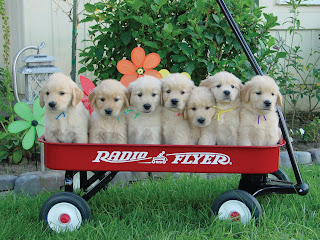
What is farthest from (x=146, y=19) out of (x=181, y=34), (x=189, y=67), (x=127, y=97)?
(x=127, y=97)

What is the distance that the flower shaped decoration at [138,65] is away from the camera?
3.00 metres

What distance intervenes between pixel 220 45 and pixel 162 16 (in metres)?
0.56

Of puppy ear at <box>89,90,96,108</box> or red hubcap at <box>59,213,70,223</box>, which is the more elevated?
puppy ear at <box>89,90,96,108</box>

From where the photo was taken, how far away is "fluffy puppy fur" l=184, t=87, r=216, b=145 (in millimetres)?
2504

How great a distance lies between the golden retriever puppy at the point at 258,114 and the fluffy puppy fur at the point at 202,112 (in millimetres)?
174

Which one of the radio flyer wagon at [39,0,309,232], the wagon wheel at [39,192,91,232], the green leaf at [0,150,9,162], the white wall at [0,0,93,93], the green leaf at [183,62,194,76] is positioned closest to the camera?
the radio flyer wagon at [39,0,309,232]

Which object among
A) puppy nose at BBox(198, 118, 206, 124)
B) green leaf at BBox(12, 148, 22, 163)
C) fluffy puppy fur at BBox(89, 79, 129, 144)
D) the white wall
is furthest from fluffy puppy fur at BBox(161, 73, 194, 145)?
the white wall

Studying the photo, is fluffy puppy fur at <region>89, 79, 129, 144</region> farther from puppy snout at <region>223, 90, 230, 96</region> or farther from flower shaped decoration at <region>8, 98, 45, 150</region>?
flower shaped decoration at <region>8, 98, 45, 150</region>

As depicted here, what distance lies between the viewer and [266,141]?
254cm

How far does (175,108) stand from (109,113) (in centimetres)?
37

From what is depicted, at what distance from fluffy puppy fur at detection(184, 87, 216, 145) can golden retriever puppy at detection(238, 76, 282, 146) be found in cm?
17

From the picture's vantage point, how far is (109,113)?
98.4 inches

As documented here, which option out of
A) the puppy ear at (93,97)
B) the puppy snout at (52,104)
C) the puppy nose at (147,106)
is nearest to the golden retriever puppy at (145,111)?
the puppy nose at (147,106)

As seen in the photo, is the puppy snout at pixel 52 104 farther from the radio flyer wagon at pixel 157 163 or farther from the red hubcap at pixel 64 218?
the red hubcap at pixel 64 218
